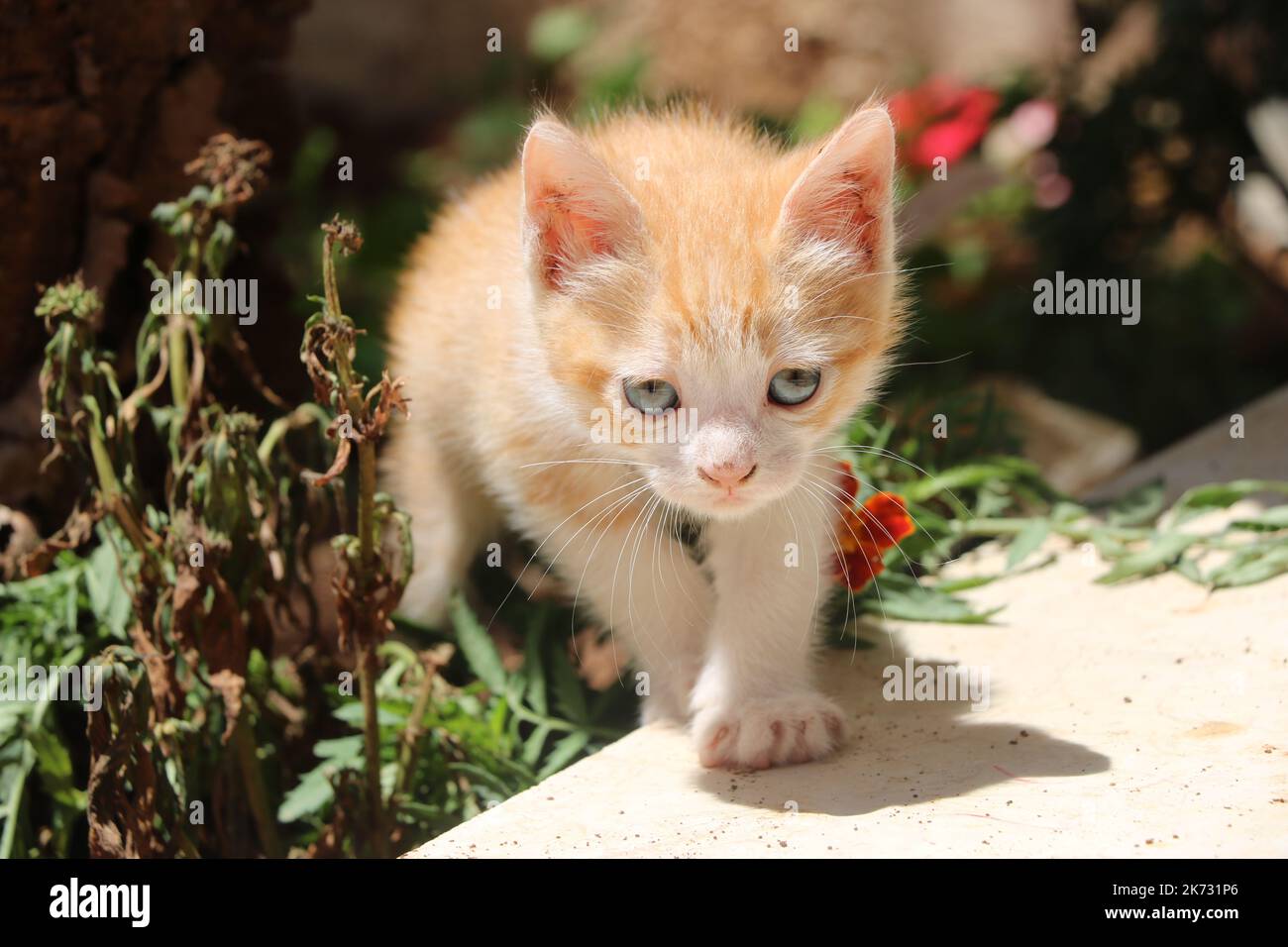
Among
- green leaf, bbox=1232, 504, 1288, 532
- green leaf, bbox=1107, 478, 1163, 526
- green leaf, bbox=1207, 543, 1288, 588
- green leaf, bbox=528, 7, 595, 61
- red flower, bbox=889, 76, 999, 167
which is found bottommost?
green leaf, bbox=1207, 543, 1288, 588

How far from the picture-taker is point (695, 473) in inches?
78.4

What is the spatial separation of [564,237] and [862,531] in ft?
3.05

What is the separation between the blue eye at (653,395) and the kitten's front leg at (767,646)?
0.38 m

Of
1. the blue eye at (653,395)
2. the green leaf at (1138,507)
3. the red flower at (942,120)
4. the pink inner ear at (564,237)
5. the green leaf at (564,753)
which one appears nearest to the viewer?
the blue eye at (653,395)

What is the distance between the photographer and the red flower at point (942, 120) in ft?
16.4

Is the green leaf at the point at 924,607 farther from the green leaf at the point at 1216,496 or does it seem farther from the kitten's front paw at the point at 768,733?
the green leaf at the point at 1216,496

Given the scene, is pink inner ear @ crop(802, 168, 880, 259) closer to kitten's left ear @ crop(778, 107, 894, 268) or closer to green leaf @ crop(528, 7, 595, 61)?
kitten's left ear @ crop(778, 107, 894, 268)

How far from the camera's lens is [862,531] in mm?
2654

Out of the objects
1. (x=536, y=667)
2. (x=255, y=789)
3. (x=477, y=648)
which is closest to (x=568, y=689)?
(x=536, y=667)

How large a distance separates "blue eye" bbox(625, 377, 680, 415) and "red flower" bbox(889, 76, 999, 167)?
10.6 ft

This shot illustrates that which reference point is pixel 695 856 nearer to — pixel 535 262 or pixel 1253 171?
pixel 535 262

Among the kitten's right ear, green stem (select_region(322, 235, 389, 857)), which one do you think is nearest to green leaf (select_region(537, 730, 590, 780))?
green stem (select_region(322, 235, 389, 857))

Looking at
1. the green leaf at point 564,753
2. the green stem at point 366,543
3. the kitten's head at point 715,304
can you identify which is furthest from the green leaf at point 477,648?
the kitten's head at point 715,304

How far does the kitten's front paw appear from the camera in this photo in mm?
2230
